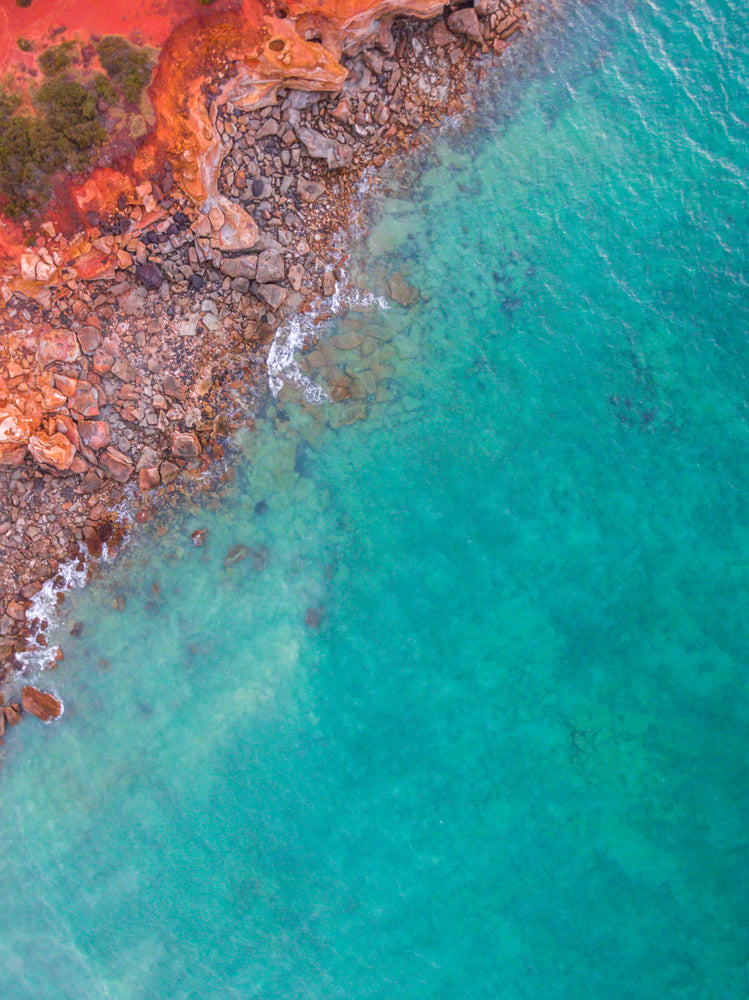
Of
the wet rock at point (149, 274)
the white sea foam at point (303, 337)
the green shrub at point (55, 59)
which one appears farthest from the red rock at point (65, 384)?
the green shrub at point (55, 59)


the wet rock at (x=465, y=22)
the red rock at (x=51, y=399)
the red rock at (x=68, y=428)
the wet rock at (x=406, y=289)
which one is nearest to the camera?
the wet rock at (x=465, y=22)

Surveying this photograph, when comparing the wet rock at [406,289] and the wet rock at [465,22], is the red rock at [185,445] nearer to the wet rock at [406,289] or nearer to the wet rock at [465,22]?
the wet rock at [406,289]

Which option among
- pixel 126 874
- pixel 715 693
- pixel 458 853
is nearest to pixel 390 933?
pixel 458 853

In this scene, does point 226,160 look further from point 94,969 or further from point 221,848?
point 94,969

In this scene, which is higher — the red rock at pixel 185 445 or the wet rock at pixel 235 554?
the red rock at pixel 185 445

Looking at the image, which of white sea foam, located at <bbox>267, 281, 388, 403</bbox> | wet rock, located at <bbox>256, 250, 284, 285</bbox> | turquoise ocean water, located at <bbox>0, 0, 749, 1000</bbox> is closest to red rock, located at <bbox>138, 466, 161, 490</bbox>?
turquoise ocean water, located at <bbox>0, 0, 749, 1000</bbox>

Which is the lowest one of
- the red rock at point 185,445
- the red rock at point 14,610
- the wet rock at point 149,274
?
the red rock at point 14,610

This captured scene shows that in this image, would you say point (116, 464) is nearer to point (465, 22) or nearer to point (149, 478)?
point (149, 478)
